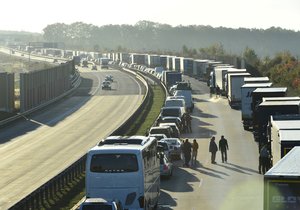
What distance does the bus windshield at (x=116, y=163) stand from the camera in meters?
24.6

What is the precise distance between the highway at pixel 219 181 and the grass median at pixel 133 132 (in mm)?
3121

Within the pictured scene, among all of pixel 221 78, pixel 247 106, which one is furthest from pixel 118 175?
pixel 221 78

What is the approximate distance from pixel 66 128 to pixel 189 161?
26.4 m

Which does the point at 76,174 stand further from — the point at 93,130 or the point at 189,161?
the point at 93,130

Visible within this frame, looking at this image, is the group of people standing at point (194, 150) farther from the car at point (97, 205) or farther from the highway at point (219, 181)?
the car at point (97, 205)

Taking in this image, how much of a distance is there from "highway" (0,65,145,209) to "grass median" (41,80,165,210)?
1940 mm

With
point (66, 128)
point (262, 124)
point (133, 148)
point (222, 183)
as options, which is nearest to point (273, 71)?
point (66, 128)

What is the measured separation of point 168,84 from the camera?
10281cm

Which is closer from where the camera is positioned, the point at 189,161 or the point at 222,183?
the point at 222,183

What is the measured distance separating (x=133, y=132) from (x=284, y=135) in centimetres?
2965

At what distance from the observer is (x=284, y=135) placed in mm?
26562

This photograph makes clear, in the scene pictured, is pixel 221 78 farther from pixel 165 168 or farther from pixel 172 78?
pixel 165 168

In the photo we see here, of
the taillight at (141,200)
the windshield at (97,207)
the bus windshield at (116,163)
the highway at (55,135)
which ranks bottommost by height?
the highway at (55,135)

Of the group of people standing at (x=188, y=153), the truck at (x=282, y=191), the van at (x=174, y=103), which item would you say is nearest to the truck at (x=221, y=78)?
the van at (x=174, y=103)
